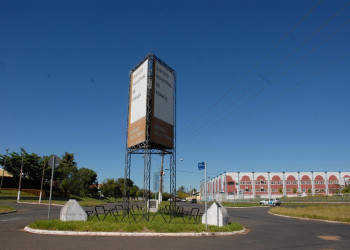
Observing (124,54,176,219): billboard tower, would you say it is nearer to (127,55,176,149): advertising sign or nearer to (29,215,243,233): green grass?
(127,55,176,149): advertising sign

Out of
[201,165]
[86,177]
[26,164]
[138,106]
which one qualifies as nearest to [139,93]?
[138,106]

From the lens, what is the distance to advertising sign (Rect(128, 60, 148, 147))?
20048mm

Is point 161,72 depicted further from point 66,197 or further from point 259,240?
point 66,197

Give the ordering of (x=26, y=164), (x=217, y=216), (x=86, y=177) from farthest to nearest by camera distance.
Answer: (x=86, y=177) → (x=26, y=164) → (x=217, y=216)

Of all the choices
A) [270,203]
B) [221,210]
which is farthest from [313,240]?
[270,203]

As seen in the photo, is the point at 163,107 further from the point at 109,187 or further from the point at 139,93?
the point at 109,187

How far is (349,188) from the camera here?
70750mm

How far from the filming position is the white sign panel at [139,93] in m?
20.3

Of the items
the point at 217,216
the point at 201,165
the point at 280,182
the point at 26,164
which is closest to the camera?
the point at 201,165

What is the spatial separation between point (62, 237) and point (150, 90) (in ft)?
40.9

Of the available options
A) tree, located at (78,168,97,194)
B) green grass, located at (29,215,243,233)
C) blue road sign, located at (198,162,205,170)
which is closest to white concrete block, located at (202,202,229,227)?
green grass, located at (29,215,243,233)

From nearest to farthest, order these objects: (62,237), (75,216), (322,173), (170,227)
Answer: (62,237), (170,227), (75,216), (322,173)

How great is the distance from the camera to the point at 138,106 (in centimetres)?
2077

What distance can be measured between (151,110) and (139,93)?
1.81 meters
